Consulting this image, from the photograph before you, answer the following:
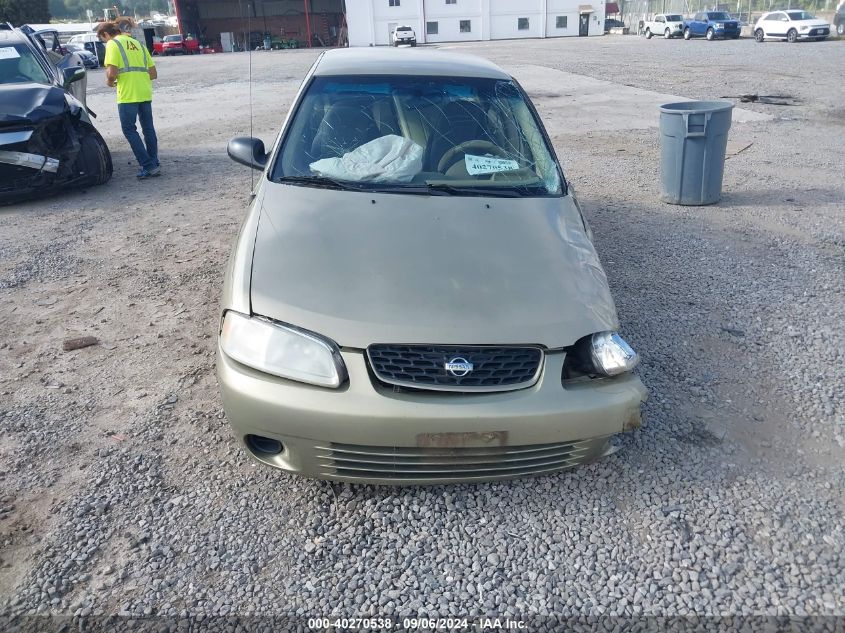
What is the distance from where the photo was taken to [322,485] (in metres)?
2.83

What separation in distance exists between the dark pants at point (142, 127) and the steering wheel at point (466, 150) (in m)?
5.65

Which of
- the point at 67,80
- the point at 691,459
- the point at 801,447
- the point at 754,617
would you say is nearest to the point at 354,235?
the point at 691,459

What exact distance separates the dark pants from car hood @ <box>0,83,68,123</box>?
70cm

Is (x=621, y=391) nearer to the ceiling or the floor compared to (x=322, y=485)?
nearer to the ceiling

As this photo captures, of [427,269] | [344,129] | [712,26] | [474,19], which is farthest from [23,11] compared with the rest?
[427,269]

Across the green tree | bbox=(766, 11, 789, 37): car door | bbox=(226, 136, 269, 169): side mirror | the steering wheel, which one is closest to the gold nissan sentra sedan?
the steering wheel

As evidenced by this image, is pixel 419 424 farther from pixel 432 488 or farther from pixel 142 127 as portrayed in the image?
pixel 142 127

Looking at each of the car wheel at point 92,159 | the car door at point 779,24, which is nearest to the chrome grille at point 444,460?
the car wheel at point 92,159

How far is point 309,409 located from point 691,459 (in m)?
1.83

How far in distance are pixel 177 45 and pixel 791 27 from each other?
39.1m

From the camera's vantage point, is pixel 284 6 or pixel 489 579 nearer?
pixel 489 579

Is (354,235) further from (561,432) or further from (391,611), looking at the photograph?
(391,611)

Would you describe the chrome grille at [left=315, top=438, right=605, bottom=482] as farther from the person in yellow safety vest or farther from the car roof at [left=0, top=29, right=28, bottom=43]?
the car roof at [left=0, top=29, right=28, bottom=43]

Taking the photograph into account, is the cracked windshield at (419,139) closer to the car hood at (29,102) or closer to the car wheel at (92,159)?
the car hood at (29,102)
